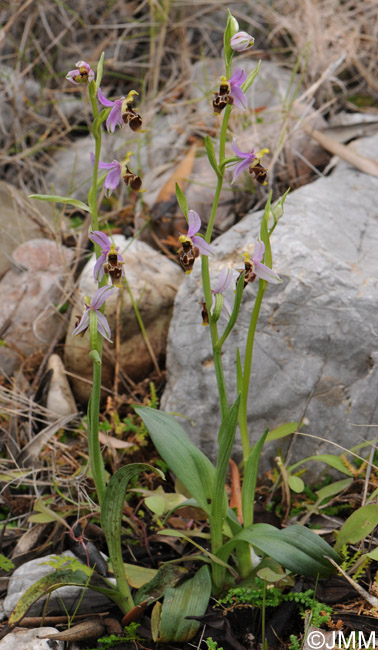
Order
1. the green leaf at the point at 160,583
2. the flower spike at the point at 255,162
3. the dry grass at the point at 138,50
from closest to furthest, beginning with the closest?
the flower spike at the point at 255,162 → the green leaf at the point at 160,583 → the dry grass at the point at 138,50

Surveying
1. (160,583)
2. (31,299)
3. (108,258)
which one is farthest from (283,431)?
(31,299)

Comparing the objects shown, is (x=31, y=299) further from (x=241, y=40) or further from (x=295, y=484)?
(x=241, y=40)

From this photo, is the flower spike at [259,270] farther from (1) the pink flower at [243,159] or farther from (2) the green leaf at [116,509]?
(2) the green leaf at [116,509]

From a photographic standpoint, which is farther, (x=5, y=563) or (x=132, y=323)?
(x=132, y=323)

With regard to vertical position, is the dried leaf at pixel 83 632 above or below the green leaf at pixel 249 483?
below

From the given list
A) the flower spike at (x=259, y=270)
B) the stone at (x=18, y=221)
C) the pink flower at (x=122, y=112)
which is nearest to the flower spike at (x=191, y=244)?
the flower spike at (x=259, y=270)

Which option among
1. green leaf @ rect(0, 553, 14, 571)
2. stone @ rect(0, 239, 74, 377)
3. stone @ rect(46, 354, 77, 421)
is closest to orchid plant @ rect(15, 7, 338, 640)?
green leaf @ rect(0, 553, 14, 571)
